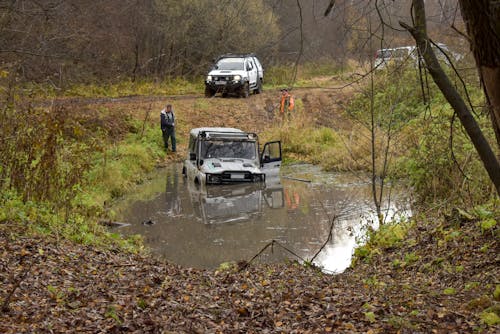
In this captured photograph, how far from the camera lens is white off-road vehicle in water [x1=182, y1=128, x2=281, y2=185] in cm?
1898

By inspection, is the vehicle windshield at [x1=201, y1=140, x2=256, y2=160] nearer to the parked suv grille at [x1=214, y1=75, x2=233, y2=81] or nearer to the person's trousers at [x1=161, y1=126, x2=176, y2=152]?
the person's trousers at [x1=161, y1=126, x2=176, y2=152]

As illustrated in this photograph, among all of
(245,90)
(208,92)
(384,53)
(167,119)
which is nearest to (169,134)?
(167,119)

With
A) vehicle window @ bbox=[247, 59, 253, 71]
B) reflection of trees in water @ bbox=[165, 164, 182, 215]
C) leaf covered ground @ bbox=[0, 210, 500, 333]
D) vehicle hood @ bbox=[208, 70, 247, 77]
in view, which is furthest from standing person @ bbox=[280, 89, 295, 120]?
leaf covered ground @ bbox=[0, 210, 500, 333]

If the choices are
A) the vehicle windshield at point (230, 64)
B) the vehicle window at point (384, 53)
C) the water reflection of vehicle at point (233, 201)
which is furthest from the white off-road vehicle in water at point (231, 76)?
the vehicle window at point (384, 53)

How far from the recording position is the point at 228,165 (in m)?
19.2

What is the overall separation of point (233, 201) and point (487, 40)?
41.4 feet

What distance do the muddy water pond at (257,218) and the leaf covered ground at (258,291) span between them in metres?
1.71

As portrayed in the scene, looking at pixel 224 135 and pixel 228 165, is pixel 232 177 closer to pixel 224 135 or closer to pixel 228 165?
pixel 228 165

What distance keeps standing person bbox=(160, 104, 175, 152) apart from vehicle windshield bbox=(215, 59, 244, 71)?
22.1 ft

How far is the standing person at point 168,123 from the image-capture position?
25447 mm

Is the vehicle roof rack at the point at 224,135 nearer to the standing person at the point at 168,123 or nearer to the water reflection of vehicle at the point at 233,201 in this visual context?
the water reflection of vehicle at the point at 233,201

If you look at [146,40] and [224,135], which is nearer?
[224,135]

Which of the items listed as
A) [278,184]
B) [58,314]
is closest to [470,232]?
[58,314]

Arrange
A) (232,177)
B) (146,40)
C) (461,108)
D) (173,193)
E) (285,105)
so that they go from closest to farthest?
(461,108)
(232,177)
(173,193)
(285,105)
(146,40)
